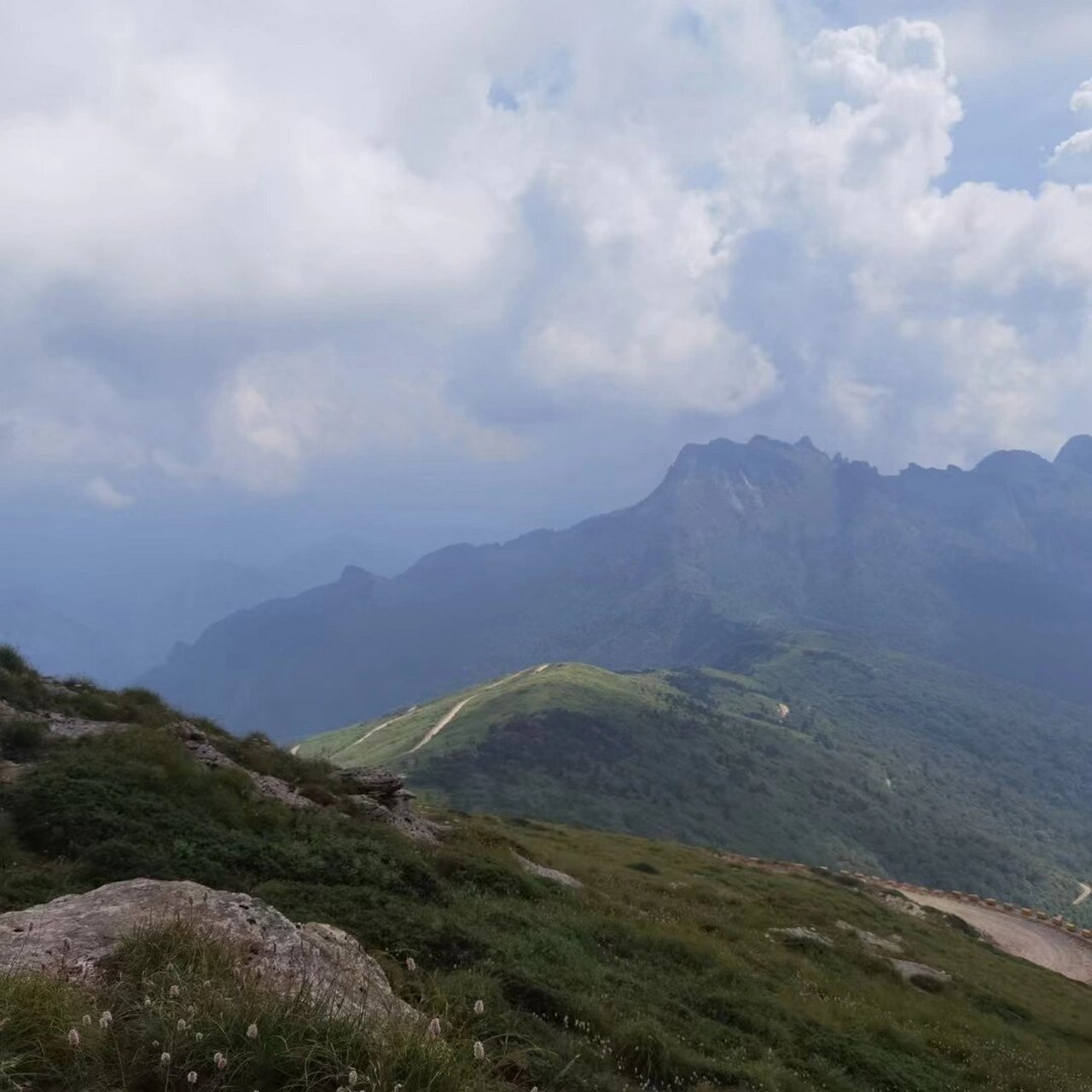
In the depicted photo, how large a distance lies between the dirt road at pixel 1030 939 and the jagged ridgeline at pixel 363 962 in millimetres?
21892

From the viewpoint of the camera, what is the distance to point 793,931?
99.7 feet

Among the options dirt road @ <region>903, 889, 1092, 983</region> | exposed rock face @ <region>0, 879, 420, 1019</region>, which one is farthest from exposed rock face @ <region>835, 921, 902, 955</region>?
exposed rock face @ <region>0, 879, 420, 1019</region>

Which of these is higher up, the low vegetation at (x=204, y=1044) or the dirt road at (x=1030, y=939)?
the low vegetation at (x=204, y=1044)

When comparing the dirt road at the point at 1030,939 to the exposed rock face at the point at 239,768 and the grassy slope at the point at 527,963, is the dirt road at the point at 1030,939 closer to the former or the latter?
the grassy slope at the point at 527,963

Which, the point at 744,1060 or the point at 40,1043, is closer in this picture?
the point at 40,1043

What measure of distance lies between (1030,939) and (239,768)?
6058 cm

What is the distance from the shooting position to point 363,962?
34.3 feet

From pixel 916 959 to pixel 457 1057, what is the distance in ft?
117

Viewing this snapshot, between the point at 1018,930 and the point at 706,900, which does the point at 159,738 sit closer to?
the point at 706,900

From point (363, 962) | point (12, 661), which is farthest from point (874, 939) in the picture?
point (12, 661)

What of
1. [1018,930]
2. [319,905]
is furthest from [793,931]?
[1018,930]

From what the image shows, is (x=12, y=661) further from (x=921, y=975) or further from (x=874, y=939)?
(x=874, y=939)

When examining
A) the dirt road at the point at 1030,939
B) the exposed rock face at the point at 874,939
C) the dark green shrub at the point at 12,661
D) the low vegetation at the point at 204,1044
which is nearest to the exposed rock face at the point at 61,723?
the dark green shrub at the point at 12,661

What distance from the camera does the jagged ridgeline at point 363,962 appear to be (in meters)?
6.40
